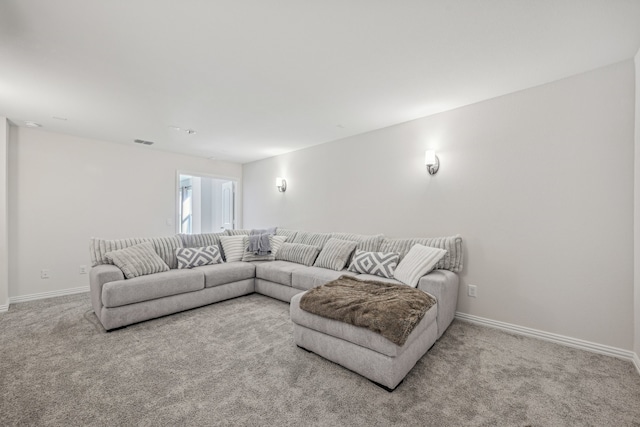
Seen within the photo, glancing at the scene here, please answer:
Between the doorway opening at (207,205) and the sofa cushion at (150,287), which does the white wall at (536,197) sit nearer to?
the sofa cushion at (150,287)

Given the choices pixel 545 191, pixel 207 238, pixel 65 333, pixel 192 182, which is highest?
pixel 192 182

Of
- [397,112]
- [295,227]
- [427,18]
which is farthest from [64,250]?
[427,18]

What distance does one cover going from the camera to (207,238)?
4.33 metres

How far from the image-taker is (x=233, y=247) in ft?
14.2

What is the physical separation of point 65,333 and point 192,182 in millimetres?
5595

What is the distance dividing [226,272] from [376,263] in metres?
2.01

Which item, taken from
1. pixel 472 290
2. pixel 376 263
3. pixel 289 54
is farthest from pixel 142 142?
pixel 472 290

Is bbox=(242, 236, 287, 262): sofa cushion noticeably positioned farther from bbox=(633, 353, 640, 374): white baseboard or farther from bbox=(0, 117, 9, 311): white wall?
bbox=(633, 353, 640, 374): white baseboard

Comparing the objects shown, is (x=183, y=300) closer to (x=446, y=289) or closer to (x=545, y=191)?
(x=446, y=289)

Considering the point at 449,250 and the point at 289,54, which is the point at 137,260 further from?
the point at 449,250

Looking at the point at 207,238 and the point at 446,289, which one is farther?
the point at 207,238

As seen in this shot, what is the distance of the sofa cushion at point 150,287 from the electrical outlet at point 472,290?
317cm

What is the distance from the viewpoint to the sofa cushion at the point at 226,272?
11.6ft

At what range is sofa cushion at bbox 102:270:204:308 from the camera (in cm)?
276
